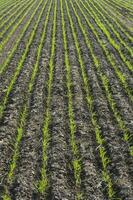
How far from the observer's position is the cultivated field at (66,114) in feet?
29.4

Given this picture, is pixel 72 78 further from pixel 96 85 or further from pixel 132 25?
pixel 132 25

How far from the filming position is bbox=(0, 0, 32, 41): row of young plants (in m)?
25.9

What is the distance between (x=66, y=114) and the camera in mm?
12414

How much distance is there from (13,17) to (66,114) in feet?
64.9

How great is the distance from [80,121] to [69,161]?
2378 mm

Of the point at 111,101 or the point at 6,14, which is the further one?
the point at 6,14

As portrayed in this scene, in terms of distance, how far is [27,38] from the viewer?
22734mm

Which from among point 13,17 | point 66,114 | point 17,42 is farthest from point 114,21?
point 66,114

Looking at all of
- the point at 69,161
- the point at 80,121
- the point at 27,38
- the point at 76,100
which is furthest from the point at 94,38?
the point at 69,161

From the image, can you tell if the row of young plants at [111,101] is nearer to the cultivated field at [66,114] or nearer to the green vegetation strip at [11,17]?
the cultivated field at [66,114]

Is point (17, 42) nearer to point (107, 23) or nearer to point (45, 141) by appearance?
point (107, 23)

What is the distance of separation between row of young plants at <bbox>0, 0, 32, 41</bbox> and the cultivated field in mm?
1518

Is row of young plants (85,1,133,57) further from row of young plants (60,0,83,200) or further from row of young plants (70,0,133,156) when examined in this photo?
row of young plants (60,0,83,200)

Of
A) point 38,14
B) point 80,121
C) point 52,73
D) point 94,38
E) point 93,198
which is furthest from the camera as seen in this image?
point 38,14
